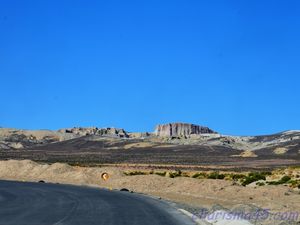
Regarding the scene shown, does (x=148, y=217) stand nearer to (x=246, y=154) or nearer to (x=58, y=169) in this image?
(x=58, y=169)

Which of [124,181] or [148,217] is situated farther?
[124,181]

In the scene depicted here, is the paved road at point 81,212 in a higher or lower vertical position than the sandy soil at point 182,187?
lower

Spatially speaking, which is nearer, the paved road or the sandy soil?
the paved road

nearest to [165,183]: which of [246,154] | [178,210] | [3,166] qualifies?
[178,210]

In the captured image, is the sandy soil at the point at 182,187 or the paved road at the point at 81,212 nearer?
the paved road at the point at 81,212

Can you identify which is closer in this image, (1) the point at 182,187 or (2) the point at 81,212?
(2) the point at 81,212

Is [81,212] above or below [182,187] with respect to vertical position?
below

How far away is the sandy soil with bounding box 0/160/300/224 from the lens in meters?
29.2

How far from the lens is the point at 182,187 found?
4144 centimetres

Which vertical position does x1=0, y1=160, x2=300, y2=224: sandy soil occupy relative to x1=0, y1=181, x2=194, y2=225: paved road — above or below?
above

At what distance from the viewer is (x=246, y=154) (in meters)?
152

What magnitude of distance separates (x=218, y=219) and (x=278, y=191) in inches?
676

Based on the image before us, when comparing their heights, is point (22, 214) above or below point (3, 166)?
below

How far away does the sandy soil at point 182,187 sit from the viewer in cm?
2920
